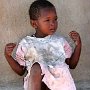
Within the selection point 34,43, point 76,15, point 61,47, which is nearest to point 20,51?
point 34,43

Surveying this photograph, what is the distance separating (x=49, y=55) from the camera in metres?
2.81

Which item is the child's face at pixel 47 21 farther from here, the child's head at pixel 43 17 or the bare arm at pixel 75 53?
the bare arm at pixel 75 53

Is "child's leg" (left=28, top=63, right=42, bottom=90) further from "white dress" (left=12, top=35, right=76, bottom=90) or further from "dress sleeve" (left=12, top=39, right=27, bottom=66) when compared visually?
"dress sleeve" (left=12, top=39, right=27, bottom=66)

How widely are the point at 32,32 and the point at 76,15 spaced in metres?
0.34

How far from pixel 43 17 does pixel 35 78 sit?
0.42 meters

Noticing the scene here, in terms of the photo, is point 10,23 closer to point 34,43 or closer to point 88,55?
point 34,43

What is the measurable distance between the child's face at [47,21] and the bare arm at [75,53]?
14 cm

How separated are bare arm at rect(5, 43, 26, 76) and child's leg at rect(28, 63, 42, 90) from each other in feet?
0.64

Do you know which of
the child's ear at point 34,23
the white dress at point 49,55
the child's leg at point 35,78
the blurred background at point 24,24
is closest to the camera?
the child's leg at point 35,78

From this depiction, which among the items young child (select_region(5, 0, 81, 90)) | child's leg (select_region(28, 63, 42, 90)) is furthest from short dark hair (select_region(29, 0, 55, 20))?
child's leg (select_region(28, 63, 42, 90))

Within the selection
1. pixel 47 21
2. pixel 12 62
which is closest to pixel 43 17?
pixel 47 21

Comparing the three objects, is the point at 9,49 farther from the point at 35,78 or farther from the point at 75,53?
the point at 75,53

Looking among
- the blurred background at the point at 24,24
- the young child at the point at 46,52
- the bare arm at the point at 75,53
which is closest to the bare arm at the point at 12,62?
the young child at the point at 46,52

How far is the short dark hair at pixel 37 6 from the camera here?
2785 millimetres
